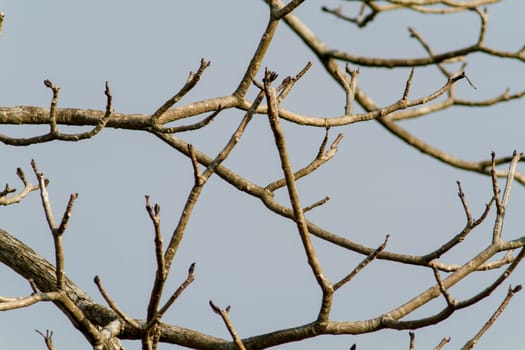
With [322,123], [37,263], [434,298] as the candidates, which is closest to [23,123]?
[37,263]

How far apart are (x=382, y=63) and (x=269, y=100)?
2411mm

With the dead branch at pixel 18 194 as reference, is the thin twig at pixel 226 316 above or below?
below

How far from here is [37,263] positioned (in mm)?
4875

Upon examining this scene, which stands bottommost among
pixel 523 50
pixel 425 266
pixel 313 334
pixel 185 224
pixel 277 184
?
pixel 313 334

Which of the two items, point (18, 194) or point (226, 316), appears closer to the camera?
point (226, 316)

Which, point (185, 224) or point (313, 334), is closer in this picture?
point (185, 224)

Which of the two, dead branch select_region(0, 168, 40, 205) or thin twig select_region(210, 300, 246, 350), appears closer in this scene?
thin twig select_region(210, 300, 246, 350)

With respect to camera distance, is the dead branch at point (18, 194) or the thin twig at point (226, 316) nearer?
the thin twig at point (226, 316)

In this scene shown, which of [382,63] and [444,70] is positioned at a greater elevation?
[444,70]

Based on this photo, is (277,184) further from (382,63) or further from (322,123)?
(382,63)

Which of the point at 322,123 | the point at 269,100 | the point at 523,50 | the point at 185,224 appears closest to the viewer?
the point at 269,100

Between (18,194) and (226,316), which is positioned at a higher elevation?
(18,194)

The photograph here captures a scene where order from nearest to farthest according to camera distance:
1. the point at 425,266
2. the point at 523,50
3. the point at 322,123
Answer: the point at 425,266, the point at 322,123, the point at 523,50

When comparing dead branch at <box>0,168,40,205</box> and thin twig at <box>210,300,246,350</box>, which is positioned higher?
dead branch at <box>0,168,40,205</box>
